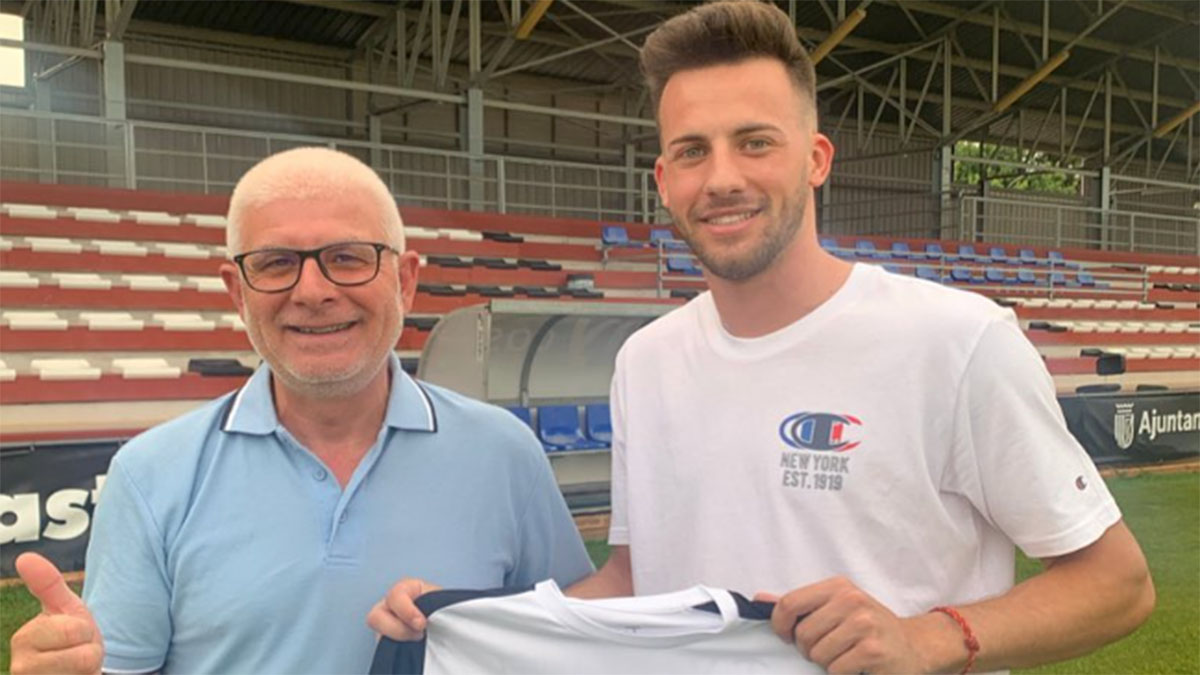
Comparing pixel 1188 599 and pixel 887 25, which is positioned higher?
pixel 887 25

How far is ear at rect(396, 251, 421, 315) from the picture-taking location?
1627 millimetres

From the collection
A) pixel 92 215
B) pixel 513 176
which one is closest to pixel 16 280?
pixel 92 215

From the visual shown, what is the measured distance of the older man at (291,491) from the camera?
1485 millimetres

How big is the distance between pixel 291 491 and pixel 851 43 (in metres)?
19.9

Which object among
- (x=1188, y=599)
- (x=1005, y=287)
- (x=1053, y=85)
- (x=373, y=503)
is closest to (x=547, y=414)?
(x=1188, y=599)

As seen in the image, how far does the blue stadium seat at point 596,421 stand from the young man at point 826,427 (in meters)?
5.10

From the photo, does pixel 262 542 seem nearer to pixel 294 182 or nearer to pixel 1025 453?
pixel 294 182

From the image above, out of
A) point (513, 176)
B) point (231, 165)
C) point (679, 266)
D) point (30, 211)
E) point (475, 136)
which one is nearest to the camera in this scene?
point (30, 211)

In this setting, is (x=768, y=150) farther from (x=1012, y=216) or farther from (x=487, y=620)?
(x=1012, y=216)

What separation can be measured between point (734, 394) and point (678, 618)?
0.39 m

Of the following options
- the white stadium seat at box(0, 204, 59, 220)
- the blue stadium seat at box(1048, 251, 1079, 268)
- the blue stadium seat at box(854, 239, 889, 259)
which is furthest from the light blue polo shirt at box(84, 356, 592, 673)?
the blue stadium seat at box(1048, 251, 1079, 268)

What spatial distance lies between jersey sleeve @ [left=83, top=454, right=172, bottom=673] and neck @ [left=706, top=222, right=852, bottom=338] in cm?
106

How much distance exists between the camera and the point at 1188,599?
4953mm

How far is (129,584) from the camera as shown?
1.47 meters
